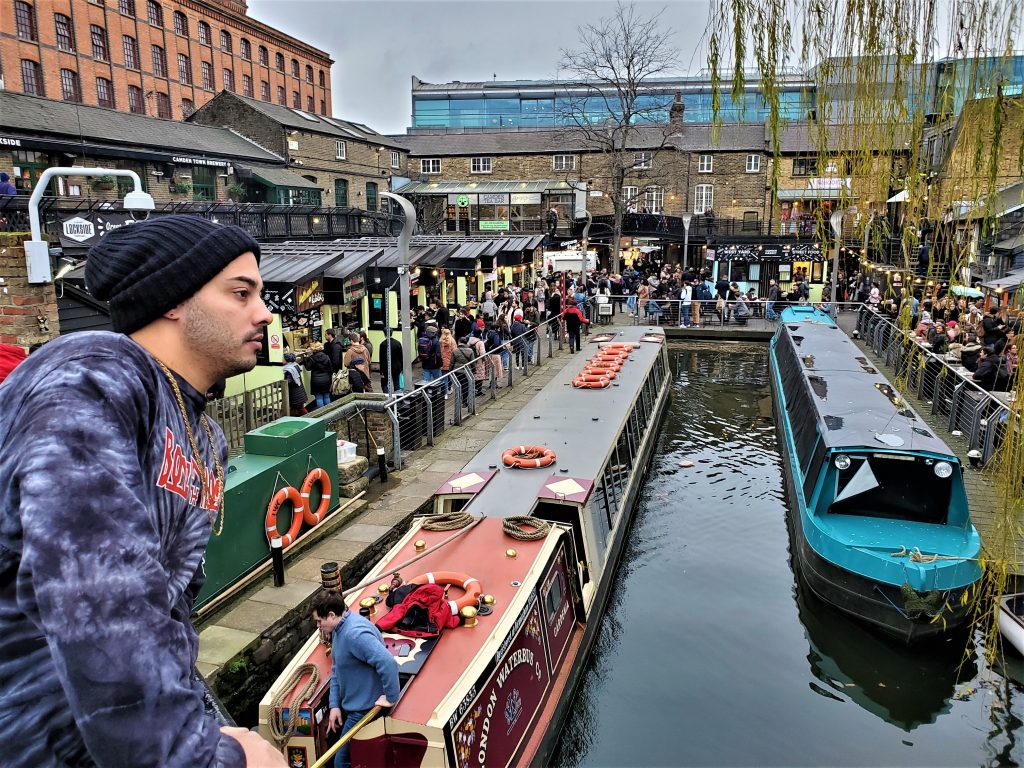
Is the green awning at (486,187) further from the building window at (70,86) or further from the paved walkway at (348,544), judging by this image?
the paved walkway at (348,544)

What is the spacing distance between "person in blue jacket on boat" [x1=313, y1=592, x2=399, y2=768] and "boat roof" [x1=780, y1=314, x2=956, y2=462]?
6.18m

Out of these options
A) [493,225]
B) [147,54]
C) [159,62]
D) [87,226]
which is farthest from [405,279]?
[159,62]

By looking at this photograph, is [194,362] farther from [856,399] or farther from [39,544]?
[856,399]

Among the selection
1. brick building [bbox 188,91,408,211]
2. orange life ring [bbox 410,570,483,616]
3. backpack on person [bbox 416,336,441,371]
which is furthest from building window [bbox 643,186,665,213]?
orange life ring [bbox 410,570,483,616]

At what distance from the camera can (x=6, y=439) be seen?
1.17 m

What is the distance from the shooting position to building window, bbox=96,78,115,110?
1596 inches

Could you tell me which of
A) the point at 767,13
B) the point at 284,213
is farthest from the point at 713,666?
the point at 284,213

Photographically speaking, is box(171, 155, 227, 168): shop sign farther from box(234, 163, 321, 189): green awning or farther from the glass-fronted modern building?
the glass-fronted modern building

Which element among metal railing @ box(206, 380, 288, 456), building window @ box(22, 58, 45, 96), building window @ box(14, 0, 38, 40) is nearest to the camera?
metal railing @ box(206, 380, 288, 456)

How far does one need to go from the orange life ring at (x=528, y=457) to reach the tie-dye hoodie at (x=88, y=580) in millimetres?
7733

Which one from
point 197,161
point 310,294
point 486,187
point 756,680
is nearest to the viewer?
point 756,680

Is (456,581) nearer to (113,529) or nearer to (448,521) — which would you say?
(448,521)

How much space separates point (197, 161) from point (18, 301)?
72.1ft

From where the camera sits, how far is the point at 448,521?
24.2 ft
